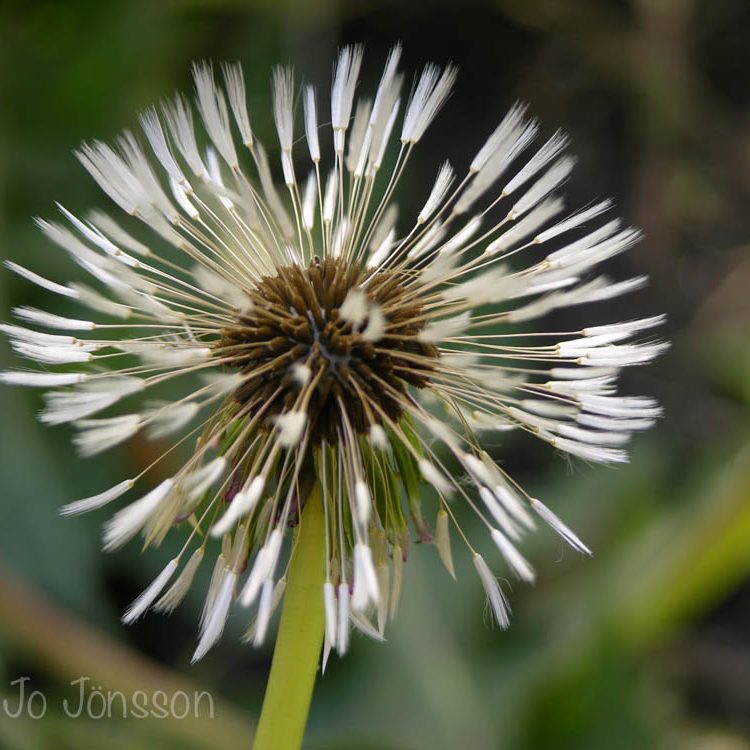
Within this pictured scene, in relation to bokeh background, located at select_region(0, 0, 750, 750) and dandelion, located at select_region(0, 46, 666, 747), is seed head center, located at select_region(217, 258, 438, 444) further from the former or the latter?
bokeh background, located at select_region(0, 0, 750, 750)

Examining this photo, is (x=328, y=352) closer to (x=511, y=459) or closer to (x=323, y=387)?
(x=323, y=387)

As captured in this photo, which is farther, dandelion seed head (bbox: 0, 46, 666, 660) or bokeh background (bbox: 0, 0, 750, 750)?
bokeh background (bbox: 0, 0, 750, 750)

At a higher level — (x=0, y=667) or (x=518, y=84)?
(x=518, y=84)

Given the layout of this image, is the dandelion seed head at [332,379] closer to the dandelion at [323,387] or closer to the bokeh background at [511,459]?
the dandelion at [323,387]

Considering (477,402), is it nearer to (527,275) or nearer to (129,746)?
(527,275)

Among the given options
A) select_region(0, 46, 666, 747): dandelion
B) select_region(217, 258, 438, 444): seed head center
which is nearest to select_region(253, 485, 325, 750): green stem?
select_region(0, 46, 666, 747): dandelion

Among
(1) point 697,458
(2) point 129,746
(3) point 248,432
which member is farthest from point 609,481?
(3) point 248,432

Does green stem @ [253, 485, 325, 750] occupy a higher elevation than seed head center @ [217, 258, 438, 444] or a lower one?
lower

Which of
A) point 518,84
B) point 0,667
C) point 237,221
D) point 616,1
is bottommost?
point 0,667
